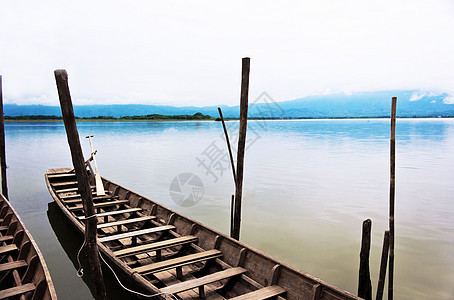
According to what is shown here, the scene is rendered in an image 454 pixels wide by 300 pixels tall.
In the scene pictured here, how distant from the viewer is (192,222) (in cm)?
675

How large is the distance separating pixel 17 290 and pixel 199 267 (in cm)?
274

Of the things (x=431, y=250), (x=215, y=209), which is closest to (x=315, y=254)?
(x=431, y=250)

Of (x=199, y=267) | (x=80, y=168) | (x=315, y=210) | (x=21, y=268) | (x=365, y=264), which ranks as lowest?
(x=315, y=210)

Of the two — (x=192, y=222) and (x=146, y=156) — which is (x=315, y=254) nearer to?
(x=192, y=222)

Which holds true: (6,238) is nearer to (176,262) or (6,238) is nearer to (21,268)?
(21,268)

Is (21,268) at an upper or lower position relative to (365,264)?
lower

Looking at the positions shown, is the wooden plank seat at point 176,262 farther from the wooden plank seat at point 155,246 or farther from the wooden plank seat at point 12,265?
the wooden plank seat at point 12,265

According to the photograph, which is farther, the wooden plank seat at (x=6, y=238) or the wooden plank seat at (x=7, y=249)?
the wooden plank seat at (x=6, y=238)

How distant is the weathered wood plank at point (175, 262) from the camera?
4977 mm

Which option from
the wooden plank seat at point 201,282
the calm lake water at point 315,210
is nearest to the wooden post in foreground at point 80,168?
the wooden plank seat at point 201,282

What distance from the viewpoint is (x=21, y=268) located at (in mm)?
5172

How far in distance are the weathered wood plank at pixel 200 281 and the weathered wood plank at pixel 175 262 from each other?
23.0 inches

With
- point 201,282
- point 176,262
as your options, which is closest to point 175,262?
point 176,262

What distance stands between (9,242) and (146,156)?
1763 centimetres
